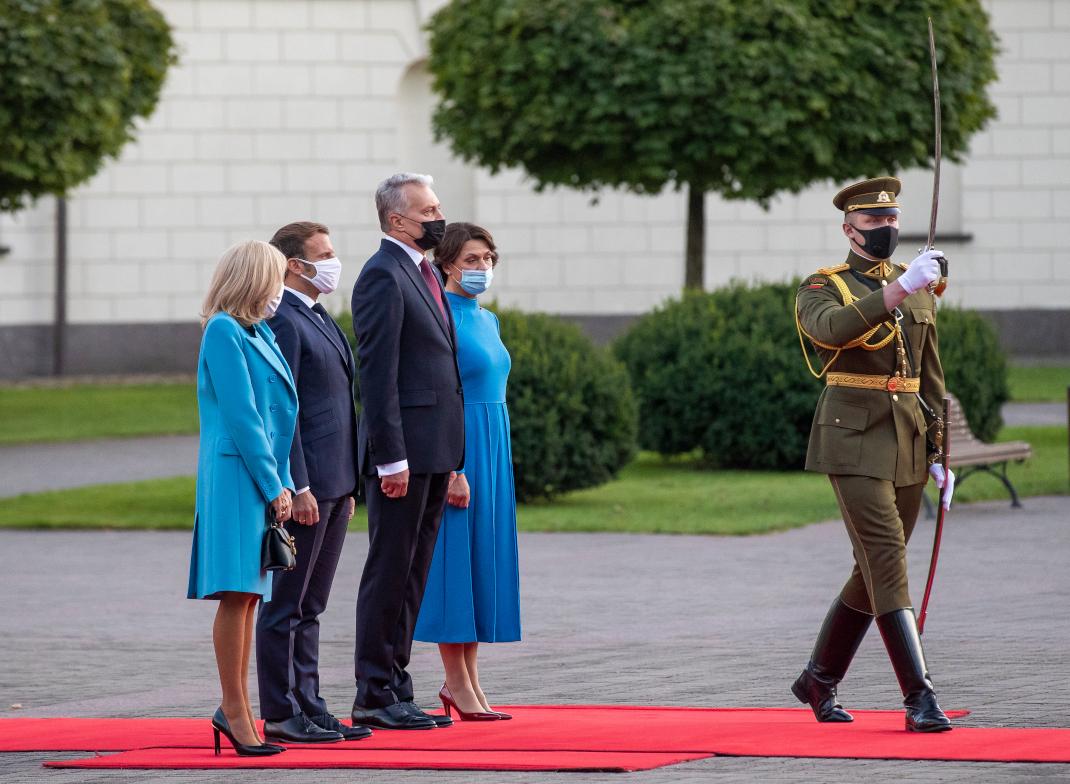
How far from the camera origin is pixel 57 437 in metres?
20.4

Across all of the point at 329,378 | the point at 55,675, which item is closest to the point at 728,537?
the point at 55,675

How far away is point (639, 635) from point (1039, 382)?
1647 centimetres

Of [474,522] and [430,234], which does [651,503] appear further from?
[430,234]

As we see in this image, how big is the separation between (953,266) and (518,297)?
18.6ft

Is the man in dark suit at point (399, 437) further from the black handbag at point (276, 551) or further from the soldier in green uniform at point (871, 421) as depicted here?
the soldier in green uniform at point (871, 421)

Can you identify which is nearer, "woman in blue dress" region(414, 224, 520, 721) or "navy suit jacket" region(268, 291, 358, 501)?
"navy suit jacket" region(268, 291, 358, 501)

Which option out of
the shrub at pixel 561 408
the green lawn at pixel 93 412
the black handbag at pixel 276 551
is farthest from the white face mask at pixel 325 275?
the green lawn at pixel 93 412

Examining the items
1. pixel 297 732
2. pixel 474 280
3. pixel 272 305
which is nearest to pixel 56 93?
pixel 474 280

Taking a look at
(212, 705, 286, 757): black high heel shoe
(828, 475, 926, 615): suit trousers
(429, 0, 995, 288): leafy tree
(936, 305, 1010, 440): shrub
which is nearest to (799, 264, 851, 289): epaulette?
(828, 475, 926, 615): suit trousers

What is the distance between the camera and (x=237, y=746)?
642 cm

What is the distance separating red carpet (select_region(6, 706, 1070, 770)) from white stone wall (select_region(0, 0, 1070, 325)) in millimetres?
20486

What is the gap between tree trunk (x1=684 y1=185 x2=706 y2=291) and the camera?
766 inches

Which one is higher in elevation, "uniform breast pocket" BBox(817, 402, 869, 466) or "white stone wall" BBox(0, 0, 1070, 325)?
"white stone wall" BBox(0, 0, 1070, 325)

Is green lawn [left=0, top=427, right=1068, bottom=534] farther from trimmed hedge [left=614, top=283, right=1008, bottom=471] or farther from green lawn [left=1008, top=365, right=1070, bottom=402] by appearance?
green lawn [left=1008, top=365, right=1070, bottom=402]
